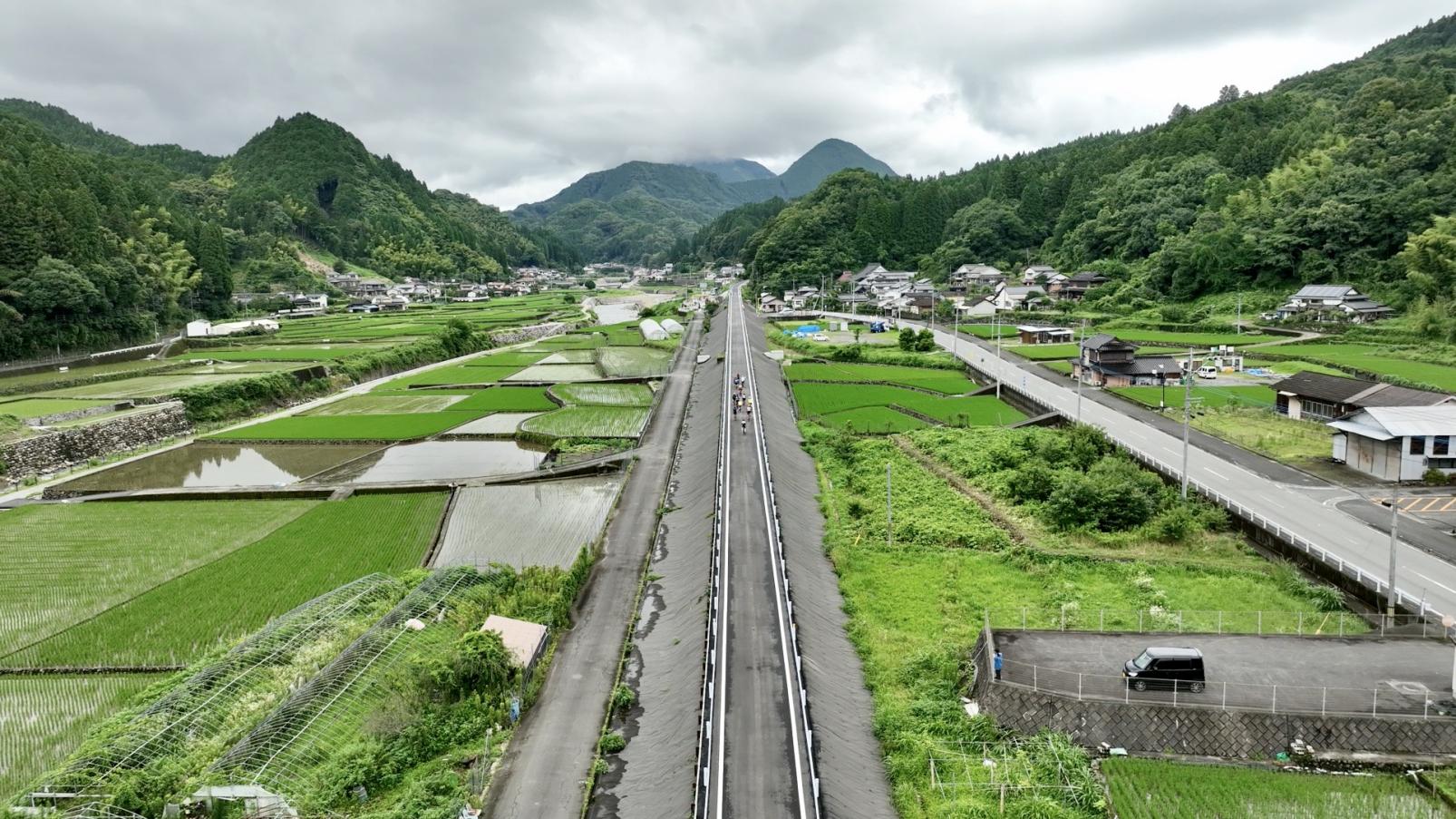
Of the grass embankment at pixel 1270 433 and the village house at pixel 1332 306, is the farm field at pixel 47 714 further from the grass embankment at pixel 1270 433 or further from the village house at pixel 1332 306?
the village house at pixel 1332 306

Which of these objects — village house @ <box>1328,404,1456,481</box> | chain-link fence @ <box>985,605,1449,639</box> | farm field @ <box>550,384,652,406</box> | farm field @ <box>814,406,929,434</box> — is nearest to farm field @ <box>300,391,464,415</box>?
farm field @ <box>550,384,652,406</box>

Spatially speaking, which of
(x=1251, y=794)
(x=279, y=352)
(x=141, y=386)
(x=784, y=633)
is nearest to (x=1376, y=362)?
(x=1251, y=794)

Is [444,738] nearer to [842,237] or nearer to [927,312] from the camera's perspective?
[927,312]

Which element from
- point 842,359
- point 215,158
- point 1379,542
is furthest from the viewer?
point 215,158

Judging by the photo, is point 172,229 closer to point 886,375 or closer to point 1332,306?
point 886,375

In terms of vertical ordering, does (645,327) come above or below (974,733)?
above

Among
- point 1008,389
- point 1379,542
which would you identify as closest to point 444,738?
point 1379,542

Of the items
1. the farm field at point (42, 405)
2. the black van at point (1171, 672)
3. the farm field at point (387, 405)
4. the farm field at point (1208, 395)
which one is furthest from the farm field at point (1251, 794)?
the farm field at point (42, 405)
